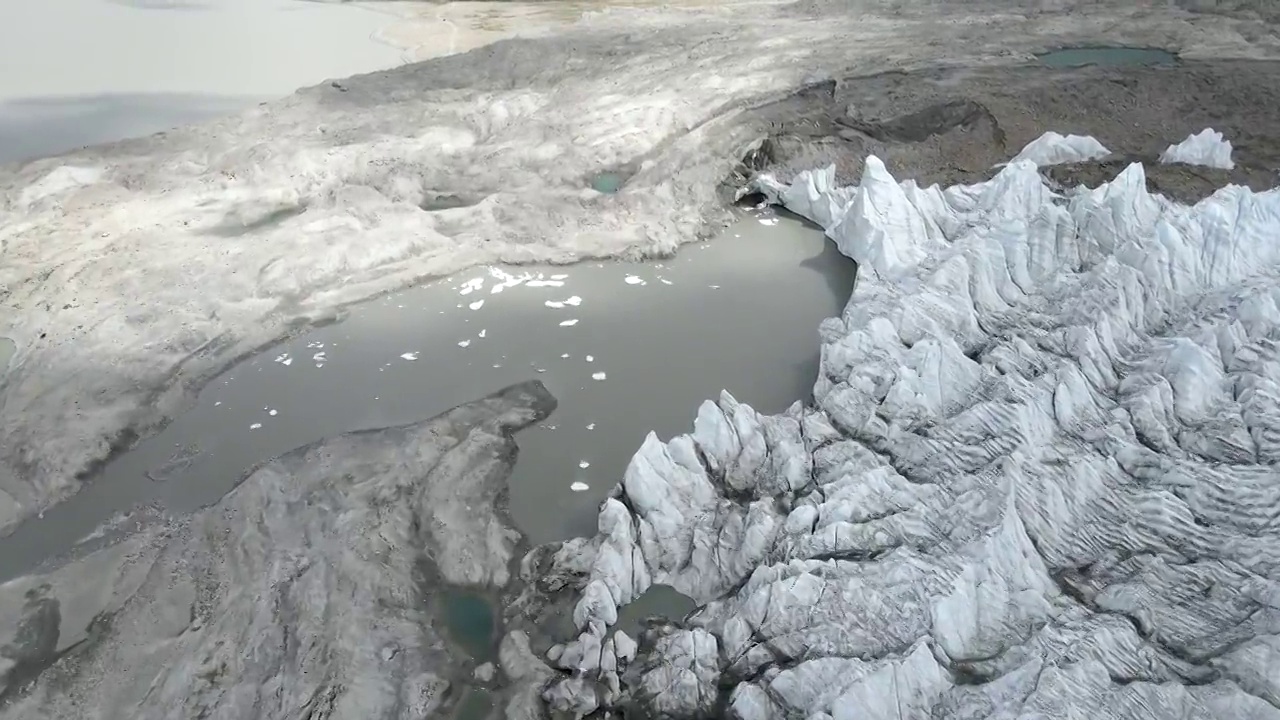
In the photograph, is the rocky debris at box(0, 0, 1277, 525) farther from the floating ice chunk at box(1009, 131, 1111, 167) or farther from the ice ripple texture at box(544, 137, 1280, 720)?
the ice ripple texture at box(544, 137, 1280, 720)

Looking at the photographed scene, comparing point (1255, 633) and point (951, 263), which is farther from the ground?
point (951, 263)

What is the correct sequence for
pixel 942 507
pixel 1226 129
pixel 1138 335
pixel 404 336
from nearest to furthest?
pixel 942 507 → pixel 1138 335 → pixel 404 336 → pixel 1226 129

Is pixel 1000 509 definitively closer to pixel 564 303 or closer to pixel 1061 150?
pixel 564 303

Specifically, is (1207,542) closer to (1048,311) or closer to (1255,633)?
(1255,633)

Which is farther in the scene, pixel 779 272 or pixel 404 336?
pixel 779 272

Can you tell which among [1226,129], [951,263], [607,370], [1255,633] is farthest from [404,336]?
[1226,129]

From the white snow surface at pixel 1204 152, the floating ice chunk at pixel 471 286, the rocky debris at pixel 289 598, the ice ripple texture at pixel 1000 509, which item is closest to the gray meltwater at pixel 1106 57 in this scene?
the white snow surface at pixel 1204 152

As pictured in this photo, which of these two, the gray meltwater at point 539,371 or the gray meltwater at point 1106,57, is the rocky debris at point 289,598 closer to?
the gray meltwater at point 539,371

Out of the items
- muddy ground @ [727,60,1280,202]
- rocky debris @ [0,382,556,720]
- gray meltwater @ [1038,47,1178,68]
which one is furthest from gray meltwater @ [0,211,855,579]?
gray meltwater @ [1038,47,1178,68]
